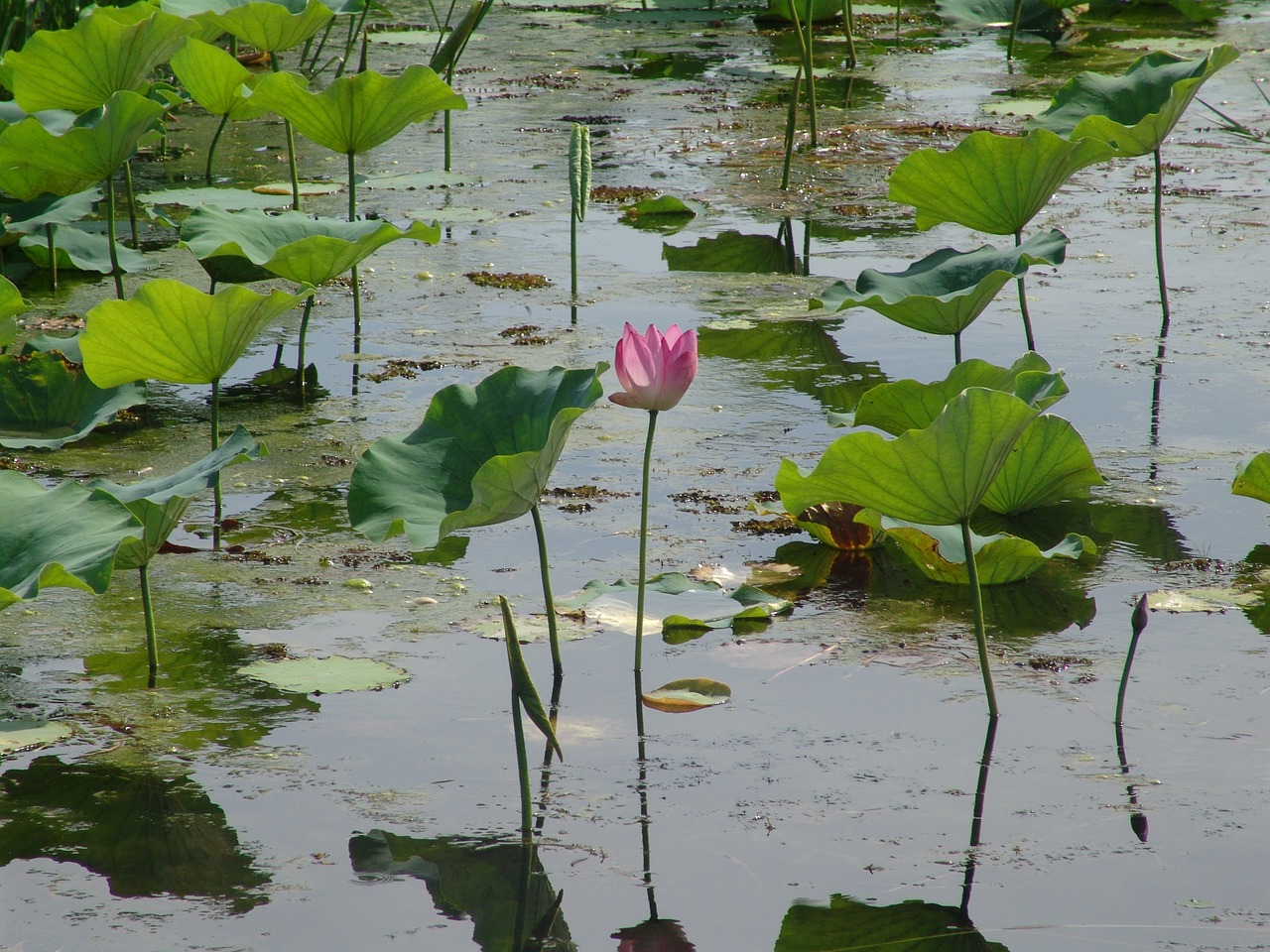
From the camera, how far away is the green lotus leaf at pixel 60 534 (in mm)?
1566

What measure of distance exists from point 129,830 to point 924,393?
1329 millimetres

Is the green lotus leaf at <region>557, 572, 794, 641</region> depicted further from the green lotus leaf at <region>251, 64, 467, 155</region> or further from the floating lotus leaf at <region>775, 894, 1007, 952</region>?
the green lotus leaf at <region>251, 64, 467, 155</region>

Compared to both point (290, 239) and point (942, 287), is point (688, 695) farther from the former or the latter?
point (290, 239)

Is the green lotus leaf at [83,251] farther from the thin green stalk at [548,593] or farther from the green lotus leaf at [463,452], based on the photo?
the thin green stalk at [548,593]

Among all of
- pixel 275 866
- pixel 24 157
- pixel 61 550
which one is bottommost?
pixel 275 866

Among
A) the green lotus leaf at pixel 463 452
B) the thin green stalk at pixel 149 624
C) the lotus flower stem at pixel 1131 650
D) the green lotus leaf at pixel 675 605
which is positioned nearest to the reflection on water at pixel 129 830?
the thin green stalk at pixel 149 624

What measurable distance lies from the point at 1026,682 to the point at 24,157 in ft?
8.43

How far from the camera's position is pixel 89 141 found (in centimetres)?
316

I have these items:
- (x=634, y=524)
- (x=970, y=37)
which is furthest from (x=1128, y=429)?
(x=970, y=37)

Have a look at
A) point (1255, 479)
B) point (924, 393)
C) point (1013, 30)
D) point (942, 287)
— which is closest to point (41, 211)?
point (942, 287)

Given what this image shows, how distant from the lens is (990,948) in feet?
4.36

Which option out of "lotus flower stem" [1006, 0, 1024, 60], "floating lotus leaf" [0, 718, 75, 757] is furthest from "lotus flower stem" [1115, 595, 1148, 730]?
"lotus flower stem" [1006, 0, 1024, 60]

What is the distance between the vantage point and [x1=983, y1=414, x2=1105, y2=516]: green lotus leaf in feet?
7.50

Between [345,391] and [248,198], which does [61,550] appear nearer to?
[345,391]
